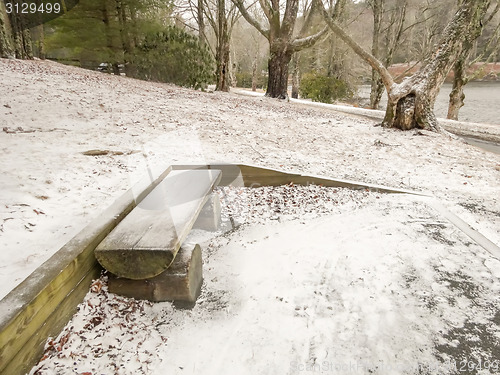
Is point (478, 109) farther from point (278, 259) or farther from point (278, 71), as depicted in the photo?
point (278, 259)

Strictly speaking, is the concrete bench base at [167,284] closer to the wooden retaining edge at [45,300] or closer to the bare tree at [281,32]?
the wooden retaining edge at [45,300]

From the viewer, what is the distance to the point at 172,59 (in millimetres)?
11602

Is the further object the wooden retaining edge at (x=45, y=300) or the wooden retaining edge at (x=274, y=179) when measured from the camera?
the wooden retaining edge at (x=274, y=179)

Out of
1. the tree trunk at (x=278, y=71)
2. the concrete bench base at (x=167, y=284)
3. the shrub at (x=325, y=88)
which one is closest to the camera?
the concrete bench base at (x=167, y=284)

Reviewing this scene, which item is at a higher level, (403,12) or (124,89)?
(403,12)

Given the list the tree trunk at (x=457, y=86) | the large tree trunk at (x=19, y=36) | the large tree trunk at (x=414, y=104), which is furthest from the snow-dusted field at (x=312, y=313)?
→ the large tree trunk at (x=19, y=36)

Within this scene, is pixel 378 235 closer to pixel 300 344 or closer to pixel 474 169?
pixel 300 344

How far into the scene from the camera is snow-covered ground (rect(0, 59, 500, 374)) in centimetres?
167

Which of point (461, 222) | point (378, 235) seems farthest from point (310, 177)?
point (461, 222)

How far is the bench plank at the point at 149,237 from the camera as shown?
1600 mm

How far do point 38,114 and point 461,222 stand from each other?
6.00 metres

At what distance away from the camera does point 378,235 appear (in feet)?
9.06

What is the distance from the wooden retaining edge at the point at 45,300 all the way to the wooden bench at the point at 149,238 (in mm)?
110

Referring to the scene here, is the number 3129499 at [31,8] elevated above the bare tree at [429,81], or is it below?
above
